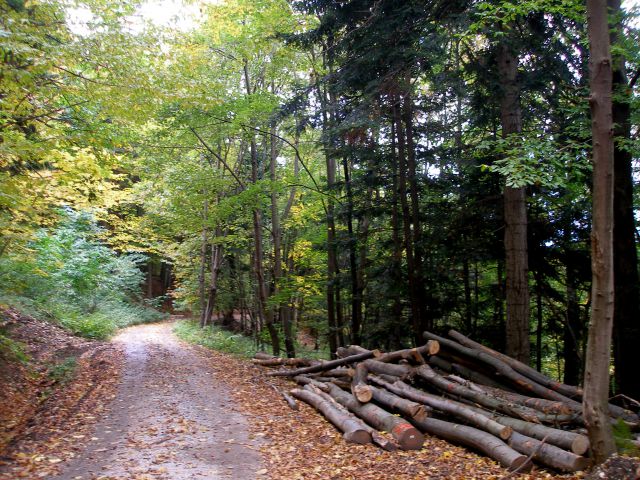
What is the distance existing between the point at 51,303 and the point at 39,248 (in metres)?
3.24

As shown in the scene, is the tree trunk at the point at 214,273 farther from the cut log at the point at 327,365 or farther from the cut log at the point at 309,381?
the cut log at the point at 309,381

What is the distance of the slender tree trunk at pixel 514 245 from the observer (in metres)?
9.21

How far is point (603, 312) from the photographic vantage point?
491cm

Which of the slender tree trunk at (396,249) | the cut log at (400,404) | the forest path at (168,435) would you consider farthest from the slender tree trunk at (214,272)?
the cut log at (400,404)

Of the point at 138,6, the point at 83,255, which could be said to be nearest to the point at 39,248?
the point at 83,255

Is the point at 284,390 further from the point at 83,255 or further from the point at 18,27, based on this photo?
the point at 83,255

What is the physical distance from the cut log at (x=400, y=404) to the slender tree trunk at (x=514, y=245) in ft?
9.38

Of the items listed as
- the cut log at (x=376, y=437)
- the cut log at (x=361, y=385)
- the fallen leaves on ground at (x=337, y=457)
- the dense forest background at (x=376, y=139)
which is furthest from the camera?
the cut log at (x=361, y=385)


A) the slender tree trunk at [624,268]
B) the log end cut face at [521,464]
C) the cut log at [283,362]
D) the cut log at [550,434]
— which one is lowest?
the cut log at [283,362]

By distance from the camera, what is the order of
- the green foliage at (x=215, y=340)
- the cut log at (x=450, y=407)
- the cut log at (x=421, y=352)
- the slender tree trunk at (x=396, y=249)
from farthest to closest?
the green foliage at (x=215, y=340), the slender tree trunk at (x=396, y=249), the cut log at (x=421, y=352), the cut log at (x=450, y=407)

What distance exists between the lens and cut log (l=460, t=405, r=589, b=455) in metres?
5.40

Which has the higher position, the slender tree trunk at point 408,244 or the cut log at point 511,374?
the slender tree trunk at point 408,244

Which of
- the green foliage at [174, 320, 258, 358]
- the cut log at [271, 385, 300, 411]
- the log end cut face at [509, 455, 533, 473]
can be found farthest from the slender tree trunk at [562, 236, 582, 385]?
the green foliage at [174, 320, 258, 358]

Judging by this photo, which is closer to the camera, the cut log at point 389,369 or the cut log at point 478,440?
the cut log at point 478,440
